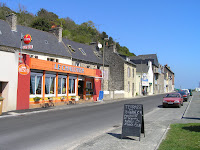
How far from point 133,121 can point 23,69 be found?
1338 cm

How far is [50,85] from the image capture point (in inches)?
869

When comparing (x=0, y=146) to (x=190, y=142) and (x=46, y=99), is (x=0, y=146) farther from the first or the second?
(x=46, y=99)

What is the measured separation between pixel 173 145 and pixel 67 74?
19.2 metres

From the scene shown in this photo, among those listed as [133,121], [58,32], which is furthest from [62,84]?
[133,121]

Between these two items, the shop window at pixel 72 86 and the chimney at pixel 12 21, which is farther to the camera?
the shop window at pixel 72 86

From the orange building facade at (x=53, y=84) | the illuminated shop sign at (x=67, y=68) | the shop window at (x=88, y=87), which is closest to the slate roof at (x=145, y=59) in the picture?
the shop window at (x=88, y=87)

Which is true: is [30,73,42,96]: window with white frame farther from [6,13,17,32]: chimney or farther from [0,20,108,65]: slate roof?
[6,13,17,32]: chimney

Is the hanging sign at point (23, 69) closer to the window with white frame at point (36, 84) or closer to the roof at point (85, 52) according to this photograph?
the window with white frame at point (36, 84)

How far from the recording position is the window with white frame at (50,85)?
21.6 meters

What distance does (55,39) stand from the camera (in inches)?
1152

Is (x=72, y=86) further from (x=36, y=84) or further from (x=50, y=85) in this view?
(x=36, y=84)

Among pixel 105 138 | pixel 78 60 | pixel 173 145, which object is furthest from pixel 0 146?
pixel 78 60

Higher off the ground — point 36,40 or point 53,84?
point 36,40

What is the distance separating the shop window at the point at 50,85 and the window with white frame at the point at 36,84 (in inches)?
34.6
